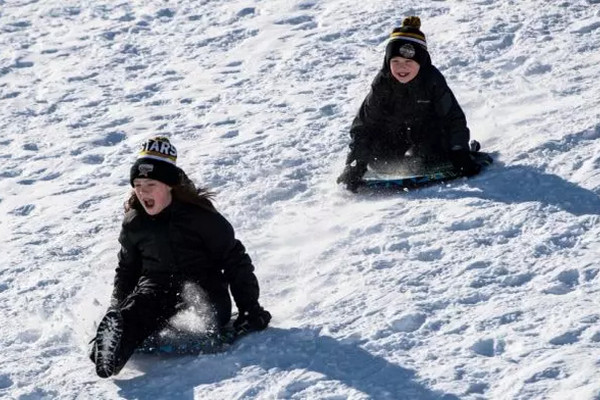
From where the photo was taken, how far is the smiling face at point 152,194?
5.24 m

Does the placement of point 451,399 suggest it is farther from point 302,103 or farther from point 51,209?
point 302,103

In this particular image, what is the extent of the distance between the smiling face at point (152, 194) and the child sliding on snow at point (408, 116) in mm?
1948

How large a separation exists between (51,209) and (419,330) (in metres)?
3.73

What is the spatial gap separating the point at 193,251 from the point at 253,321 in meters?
0.47

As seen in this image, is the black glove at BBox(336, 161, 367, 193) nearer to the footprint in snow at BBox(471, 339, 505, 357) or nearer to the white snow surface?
the white snow surface

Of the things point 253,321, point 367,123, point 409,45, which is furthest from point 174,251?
point 409,45

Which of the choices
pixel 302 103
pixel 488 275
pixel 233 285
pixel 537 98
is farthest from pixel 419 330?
pixel 302 103

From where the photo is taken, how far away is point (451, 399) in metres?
4.25

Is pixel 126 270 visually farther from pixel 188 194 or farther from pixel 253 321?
pixel 253 321

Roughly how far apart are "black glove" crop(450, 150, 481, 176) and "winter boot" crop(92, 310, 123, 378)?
2757mm

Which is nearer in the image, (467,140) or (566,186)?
(566,186)

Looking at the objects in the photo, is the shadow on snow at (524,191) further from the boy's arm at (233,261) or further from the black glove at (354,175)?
the boy's arm at (233,261)

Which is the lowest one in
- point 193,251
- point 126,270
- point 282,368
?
point 282,368

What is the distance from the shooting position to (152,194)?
5.25 m
